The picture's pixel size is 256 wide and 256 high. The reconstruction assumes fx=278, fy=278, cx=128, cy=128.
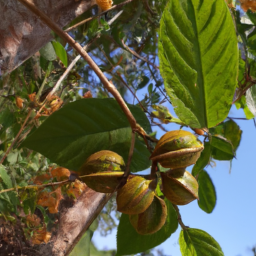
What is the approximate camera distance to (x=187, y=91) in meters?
0.41

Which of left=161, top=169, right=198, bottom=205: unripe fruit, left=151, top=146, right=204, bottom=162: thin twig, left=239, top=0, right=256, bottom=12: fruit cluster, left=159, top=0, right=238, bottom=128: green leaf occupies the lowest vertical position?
left=161, top=169, right=198, bottom=205: unripe fruit

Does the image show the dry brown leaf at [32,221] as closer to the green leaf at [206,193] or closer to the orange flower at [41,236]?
the orange flower at [41,236]

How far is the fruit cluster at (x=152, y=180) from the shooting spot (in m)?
0.38

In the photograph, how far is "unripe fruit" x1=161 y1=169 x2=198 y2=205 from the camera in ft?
1.29

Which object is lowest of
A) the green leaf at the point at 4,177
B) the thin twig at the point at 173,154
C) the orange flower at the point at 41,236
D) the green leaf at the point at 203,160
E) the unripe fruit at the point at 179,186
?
the orange flower at the point at 41,236

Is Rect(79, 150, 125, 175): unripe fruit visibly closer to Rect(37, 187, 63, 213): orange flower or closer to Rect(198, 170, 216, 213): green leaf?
Rect(198, 170, 216, 213): green leaf

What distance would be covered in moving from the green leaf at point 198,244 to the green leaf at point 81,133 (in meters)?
0.21

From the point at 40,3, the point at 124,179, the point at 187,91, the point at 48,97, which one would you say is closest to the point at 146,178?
the point at 124,179

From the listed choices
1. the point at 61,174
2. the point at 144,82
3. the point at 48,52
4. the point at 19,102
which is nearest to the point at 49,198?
the point at 61,174

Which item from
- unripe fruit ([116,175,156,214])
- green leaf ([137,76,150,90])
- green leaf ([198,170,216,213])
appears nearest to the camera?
unripe fruit ([116,175,156,214])

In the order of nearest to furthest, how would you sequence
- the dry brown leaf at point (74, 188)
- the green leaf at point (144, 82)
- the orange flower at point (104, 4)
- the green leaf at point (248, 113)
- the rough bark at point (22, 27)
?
1. the rough bark at point (22, 27)
2. the orange flower at point (104, 4)
3. the green leaf at point (248, 113)
4. the dry brown leaf at point (74, 188)
5. the green leaf at point (144, 82)

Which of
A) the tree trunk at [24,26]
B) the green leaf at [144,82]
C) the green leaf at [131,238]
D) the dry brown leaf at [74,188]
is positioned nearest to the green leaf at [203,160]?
the green leaf at [131,238]

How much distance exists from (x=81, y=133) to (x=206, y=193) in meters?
0.45

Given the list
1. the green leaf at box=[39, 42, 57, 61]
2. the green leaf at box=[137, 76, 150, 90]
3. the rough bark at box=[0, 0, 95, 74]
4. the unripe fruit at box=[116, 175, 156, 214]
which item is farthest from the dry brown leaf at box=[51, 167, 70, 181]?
the green leaf at box=[137, 76, 150, 90]
